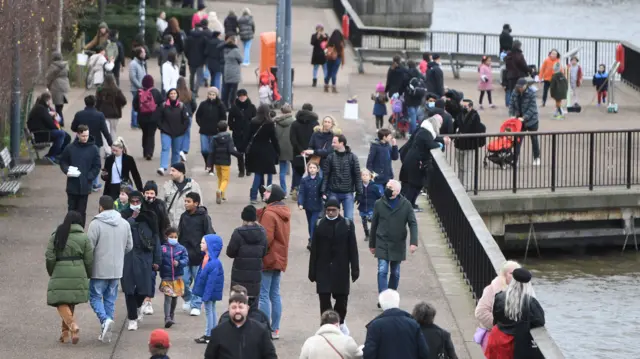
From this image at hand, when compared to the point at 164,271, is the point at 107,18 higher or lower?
higher

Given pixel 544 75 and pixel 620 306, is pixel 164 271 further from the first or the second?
pixel 544 75

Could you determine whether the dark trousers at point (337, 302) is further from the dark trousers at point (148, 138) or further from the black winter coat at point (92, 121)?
the dark trousers at point (148, 138)

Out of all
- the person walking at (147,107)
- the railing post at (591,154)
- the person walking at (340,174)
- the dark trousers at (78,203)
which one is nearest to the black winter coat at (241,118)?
the person walking at (147,107)

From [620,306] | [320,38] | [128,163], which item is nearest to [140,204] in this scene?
[128,163]

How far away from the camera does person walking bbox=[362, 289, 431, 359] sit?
1177 cm

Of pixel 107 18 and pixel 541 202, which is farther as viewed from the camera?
pixel 107 18

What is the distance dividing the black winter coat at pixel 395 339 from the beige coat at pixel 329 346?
13 centimetres

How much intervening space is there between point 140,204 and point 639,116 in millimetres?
19011

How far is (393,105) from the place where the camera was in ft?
92.5

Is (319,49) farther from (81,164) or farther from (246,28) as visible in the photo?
(81,164)

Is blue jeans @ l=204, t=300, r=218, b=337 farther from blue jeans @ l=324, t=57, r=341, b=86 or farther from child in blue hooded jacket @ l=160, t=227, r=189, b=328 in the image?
blue jeans @ l=324, t=57, r=341, b=86

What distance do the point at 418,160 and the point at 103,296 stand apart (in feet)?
22.3

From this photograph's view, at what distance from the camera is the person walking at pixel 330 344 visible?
11.8 metres

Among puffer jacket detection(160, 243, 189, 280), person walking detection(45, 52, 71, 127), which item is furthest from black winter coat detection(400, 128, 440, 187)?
person walking detection(45, 52, 71, 127)
